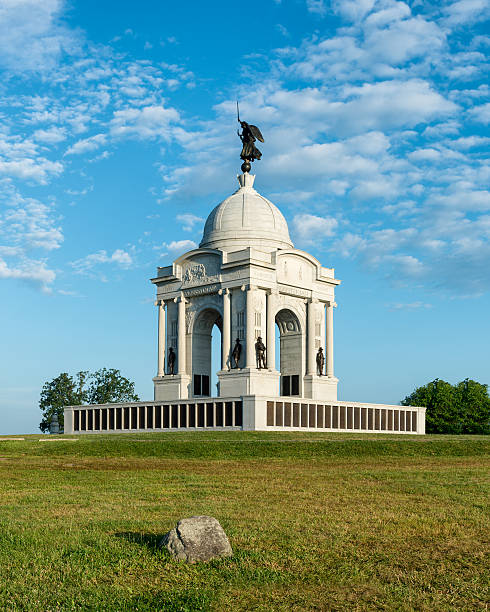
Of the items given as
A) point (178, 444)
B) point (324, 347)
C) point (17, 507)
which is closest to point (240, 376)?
point (324, 347)

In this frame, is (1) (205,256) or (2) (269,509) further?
(1) (205,256)

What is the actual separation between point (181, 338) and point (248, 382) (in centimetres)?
959

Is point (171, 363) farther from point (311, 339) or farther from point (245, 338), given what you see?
point (311, 339)

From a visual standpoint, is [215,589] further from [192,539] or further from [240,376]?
[240,376]

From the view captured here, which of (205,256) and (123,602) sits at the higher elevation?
(205,256)

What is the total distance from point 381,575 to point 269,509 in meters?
4.99

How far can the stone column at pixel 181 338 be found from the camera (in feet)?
214

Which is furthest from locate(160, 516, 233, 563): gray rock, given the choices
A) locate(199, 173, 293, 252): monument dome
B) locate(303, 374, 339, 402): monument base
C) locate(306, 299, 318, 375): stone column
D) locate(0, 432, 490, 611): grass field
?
locate(306, 299, 318, 375): stone column

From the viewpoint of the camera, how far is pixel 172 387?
65250 mm

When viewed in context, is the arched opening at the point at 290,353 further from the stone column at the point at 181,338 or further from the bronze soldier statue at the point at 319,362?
the stone column at the point at 181,338

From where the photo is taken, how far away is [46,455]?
1287 inches

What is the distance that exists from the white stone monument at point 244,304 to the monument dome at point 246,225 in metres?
0.09

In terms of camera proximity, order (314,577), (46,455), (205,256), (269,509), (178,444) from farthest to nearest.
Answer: (205,256) < (178,444) < (46,455) < (269,509) < (314,577)

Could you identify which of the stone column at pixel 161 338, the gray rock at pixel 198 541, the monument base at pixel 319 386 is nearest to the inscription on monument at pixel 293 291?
the monument base at pixel 319 386
